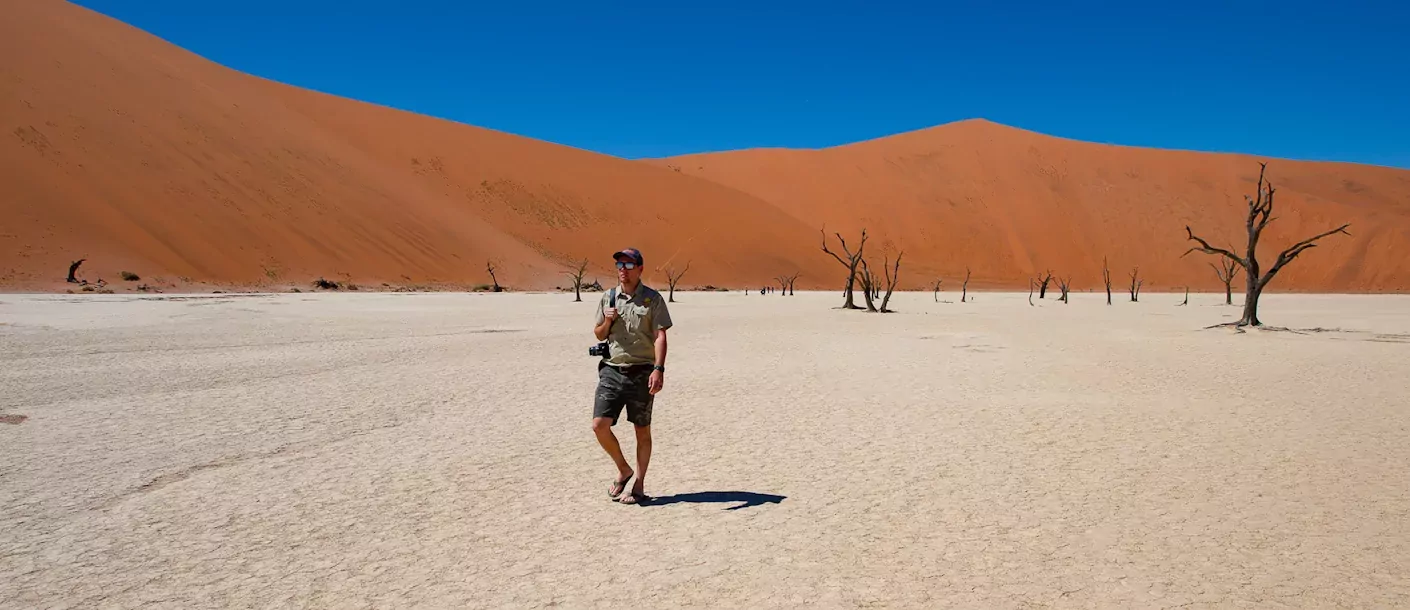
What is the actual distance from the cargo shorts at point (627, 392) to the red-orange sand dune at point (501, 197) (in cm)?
4414

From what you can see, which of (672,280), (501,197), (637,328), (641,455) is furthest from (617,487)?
(501,197)

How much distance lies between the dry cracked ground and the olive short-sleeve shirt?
91 cm

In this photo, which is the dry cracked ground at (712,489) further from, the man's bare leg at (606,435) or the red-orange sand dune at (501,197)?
the red-orange sand dune at (501,197)

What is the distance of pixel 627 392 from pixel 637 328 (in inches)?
15.5

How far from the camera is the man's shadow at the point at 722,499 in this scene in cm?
544

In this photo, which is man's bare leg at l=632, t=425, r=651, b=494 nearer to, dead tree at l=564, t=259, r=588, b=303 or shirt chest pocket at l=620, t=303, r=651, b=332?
shirt chest pocket at l=620, t=303, r=651, b=332

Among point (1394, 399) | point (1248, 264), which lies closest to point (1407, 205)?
point (1248, 264)

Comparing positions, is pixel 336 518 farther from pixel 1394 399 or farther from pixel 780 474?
pixel 1394 399

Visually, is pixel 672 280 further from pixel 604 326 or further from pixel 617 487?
pixel 604 326

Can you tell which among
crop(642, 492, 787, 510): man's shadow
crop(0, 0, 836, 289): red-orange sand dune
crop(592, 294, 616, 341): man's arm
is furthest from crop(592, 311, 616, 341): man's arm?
crop(0, 0, 836, 289): red-orange sand dune

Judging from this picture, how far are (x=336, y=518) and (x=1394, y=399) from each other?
1095cm

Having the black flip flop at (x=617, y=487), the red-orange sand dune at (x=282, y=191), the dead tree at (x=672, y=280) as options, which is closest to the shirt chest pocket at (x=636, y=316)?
the black flip flop at (x=617, y=487)

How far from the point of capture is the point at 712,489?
5.79 m

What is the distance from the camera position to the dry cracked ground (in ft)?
13.3
